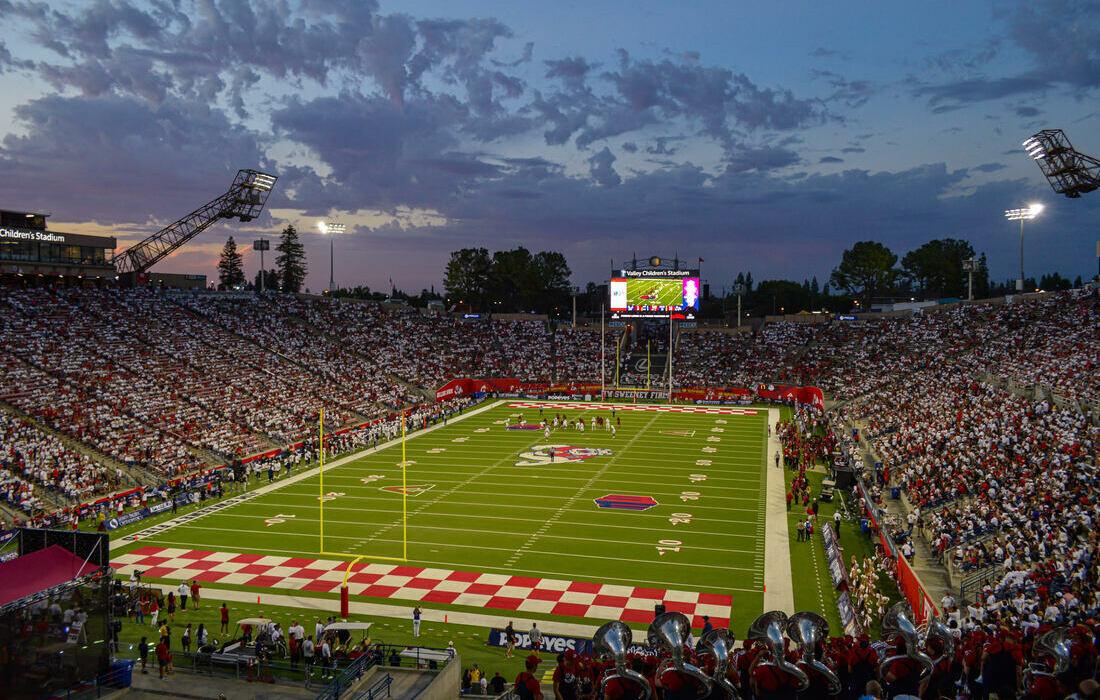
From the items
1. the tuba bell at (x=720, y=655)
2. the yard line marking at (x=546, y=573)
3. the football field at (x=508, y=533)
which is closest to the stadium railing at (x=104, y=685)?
the football field at (x=508, y=533)

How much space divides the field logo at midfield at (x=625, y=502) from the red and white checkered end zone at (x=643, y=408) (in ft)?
70.2

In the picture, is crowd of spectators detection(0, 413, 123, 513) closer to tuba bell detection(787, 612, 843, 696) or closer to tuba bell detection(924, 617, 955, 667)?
tuba bell detection(787, 612, 843, 696)

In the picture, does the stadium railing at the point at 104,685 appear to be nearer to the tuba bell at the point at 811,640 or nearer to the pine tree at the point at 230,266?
the tuba bell at the point at 811,640

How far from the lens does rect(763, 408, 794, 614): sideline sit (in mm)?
18078

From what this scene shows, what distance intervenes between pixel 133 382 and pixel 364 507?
16765 mm

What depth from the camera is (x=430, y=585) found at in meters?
19.5

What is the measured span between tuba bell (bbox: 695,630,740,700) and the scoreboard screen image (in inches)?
1799

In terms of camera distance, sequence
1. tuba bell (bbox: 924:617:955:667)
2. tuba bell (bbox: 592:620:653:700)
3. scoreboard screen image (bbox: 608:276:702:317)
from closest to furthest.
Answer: tuba bell (bbox: 592:620:653:700) < tuba bell (bbox: 924:617:955:667) < scoreboard screen image (bbox: 608:276:702:317)

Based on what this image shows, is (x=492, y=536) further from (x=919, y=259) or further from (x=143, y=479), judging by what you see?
(x=919, y=259)

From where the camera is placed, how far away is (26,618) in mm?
10844

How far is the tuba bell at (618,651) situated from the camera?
303 inches

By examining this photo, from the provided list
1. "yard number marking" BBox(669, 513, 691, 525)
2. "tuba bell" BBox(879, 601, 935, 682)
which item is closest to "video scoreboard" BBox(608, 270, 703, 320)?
"yard number marking" BBox(669, 513, 691, 525)

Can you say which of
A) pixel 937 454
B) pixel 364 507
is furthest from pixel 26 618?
pixel 937 454

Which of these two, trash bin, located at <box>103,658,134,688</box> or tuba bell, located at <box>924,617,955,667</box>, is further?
trash bin, located at <box>103,658,134,688</box>
